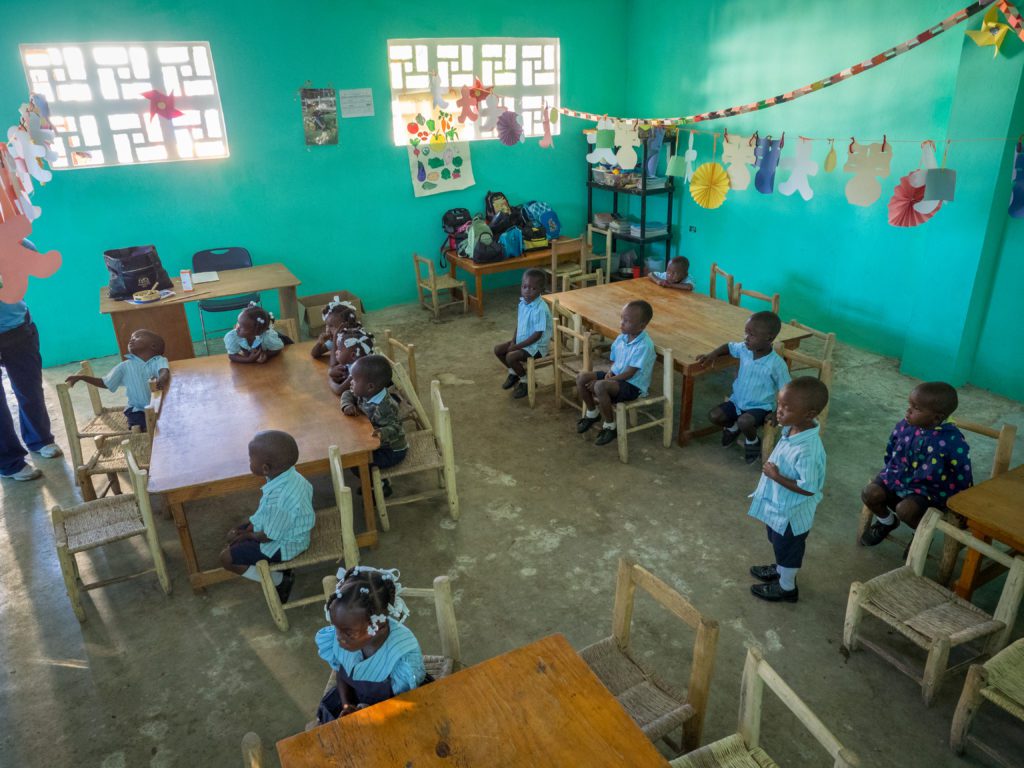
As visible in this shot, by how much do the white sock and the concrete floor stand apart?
11 cm

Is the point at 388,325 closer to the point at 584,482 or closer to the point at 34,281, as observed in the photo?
the point at 34,281

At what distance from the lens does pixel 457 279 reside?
7.94m

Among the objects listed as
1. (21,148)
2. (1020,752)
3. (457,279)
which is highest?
(21,148)

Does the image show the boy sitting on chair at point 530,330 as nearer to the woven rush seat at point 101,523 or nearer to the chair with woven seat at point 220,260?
the chair with woven seat at point 220,260

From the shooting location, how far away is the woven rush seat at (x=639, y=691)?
2275 mm

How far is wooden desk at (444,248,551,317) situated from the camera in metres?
7.48

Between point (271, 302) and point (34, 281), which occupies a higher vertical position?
point (34, 281)

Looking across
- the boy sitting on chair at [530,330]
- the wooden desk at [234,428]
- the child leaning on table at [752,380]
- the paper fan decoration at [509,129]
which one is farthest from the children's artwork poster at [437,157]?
the child leaning on table at [752,380]

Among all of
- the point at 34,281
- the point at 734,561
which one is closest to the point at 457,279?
the point at 34,281

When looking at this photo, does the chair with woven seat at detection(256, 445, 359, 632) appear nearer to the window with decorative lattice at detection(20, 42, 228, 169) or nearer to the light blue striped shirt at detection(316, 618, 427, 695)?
the light blue striped shirt at detection(316, 618, 427, 695)

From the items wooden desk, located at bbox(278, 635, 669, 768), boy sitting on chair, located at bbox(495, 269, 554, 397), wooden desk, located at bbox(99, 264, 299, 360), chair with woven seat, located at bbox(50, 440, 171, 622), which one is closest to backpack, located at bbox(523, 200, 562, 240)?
boy sitting on chair, located at bbox(495, 269, 554, 397)

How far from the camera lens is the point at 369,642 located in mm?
2223

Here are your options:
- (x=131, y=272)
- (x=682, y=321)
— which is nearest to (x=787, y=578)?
(x=682, y=321)

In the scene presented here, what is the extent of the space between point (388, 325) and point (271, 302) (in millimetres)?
1232
